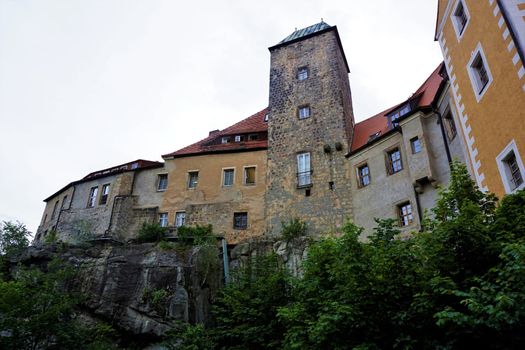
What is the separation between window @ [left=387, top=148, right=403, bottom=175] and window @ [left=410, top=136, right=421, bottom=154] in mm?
1312

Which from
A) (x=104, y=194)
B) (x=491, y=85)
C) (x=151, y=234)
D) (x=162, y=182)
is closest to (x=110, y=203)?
(x=104, y=194)

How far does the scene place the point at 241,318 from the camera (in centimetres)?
1505

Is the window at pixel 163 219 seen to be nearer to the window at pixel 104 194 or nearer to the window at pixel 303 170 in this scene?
the window at pixel 104 194

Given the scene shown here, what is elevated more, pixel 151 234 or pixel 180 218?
pixel 180 218

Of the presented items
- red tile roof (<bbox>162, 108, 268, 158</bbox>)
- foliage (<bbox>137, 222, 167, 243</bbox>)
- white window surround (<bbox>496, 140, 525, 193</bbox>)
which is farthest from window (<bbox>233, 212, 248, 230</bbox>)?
white window surround (<bbox>496, 140, 525, 193</bbox>)

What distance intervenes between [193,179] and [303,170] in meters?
7.79

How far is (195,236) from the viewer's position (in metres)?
23.4

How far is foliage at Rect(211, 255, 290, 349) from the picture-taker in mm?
13773

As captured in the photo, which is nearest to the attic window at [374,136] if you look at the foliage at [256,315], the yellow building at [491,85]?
the yellow building at [491,85]

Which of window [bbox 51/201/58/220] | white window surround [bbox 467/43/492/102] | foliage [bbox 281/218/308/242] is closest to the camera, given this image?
white window surround [bbox 467/43/492/102]

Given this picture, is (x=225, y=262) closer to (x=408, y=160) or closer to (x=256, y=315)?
(x=256, y=315)

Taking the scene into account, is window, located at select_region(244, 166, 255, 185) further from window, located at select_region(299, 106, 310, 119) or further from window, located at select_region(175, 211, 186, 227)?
window, located at select_region(299, 106, 310, 119)

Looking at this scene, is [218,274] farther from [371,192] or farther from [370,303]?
[370,303]

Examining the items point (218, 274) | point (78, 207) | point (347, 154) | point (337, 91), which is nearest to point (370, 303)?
point (218, 274)
